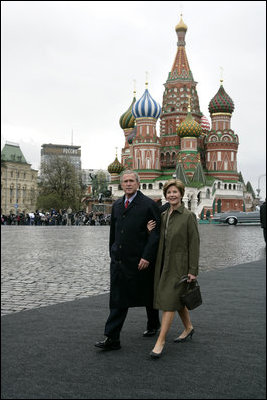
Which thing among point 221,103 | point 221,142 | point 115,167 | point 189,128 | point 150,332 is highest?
point 221,103

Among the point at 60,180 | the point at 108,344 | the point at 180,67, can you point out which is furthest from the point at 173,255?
the point at 180,67

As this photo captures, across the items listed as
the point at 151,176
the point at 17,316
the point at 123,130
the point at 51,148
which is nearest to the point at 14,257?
the point at 17,316

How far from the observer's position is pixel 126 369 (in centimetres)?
362

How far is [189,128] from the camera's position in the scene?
56.1 m

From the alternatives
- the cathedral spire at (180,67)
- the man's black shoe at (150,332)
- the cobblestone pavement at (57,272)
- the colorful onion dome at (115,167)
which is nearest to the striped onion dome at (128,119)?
the colorful onion dome at (115,167)

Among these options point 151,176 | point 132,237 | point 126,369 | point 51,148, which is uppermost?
point 51,148

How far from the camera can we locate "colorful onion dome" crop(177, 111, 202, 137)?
184ft

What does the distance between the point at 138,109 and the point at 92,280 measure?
5090 cm

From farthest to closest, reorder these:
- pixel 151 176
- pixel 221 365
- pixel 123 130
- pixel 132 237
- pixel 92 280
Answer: pixel 123 130 < pixel 151 176 < pixel 92 280 < pixel 132 237 < pixel 221 365

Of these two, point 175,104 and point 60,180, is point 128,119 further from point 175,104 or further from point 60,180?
point 60,180

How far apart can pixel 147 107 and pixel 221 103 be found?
9352 mm

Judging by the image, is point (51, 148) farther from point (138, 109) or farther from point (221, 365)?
point (221, 365)

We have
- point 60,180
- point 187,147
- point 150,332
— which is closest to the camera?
point 150,332

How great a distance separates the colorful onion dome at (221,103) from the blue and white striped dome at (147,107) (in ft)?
23.3
